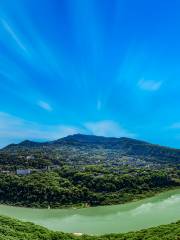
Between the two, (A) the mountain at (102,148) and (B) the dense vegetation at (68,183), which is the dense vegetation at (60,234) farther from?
(A) the mountain at (102,148)

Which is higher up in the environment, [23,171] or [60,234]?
[23,171]

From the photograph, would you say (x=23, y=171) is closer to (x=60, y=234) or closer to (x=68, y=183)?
(x=68, y=183)

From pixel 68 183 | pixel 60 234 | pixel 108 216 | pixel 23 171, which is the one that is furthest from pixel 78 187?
pixel 60 234

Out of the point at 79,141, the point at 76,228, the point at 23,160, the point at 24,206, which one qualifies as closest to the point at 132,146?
the point at 79,141

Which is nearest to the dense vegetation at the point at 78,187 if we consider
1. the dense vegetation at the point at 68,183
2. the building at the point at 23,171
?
the dense vegetation at the point at 68,183

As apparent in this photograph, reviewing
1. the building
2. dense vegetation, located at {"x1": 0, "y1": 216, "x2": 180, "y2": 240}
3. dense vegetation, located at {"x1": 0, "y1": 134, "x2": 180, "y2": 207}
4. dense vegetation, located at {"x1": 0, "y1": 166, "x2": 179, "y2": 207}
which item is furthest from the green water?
the building

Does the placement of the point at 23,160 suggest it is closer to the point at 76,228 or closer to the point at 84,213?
the point at 84,213
